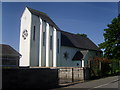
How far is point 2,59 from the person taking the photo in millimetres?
25609

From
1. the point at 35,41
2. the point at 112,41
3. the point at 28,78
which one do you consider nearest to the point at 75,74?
the point at 28,78

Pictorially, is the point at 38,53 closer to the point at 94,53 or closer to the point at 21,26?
the point at 21,26

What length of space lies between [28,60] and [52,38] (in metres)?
6.86

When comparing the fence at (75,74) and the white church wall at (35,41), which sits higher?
the white church wall at (35,41)

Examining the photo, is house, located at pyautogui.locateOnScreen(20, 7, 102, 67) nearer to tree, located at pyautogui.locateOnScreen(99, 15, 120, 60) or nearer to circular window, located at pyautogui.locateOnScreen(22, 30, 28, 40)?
circular window, located at pyautogui.locateOnScreen(22, 30, 28, 40)

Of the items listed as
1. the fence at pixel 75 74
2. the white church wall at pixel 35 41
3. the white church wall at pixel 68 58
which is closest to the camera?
the fence at pixel 75 74

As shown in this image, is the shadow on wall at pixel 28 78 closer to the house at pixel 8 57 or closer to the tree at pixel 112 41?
the house at pixel 8 57

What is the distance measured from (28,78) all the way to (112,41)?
30740mm

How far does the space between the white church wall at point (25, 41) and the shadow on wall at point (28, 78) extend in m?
20.0

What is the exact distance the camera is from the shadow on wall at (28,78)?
32.6 feet

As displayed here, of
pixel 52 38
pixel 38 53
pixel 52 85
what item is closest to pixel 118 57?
pixel 52 38

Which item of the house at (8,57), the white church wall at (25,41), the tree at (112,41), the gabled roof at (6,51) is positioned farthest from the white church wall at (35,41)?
the tree at (112,41)

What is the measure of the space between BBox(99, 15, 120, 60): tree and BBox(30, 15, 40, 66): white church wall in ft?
49.9

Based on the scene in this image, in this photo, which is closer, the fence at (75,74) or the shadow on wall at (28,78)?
the shadow on wall at (28,78)
